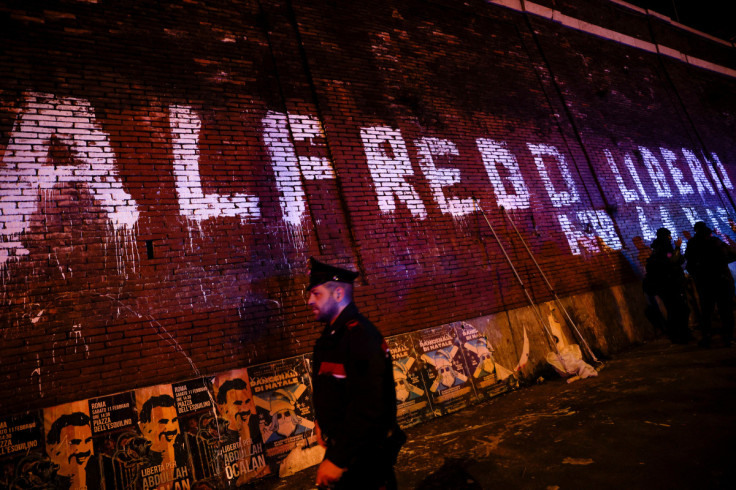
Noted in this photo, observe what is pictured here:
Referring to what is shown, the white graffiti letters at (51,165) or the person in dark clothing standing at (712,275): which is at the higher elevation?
the white graffiti letters at (51,165)

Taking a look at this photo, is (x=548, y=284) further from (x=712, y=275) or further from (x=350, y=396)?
(x=350, y=396)

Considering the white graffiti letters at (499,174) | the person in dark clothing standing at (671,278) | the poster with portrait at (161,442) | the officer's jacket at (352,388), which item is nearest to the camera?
the officer's jacket at (352,388)

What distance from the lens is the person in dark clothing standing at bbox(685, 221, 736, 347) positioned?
5.28 metres

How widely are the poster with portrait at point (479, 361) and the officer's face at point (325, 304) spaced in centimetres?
379

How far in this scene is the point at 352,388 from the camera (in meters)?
1.83

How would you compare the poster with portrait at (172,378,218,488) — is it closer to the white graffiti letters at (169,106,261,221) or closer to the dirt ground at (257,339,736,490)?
the dirt ground at (257,339,736,490)

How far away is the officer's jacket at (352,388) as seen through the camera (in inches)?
67.9

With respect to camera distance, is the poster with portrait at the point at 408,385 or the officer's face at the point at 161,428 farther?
the poster with portrait at the point at 408,385

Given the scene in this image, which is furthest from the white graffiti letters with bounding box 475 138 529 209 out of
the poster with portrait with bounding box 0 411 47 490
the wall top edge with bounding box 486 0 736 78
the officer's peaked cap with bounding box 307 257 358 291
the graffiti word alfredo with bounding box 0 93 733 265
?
the poster with portrait with bounding box 0 411 47 490

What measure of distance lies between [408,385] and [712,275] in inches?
191

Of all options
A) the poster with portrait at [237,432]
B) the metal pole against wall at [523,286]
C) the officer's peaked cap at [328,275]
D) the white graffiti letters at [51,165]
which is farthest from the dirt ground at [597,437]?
the white graffiti letters at [51,165]

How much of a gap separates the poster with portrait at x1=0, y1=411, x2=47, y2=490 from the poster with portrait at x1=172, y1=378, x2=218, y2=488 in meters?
1.09

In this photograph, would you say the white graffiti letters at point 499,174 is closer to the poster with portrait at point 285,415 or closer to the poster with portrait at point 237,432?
the poster with portrait at point 285,415

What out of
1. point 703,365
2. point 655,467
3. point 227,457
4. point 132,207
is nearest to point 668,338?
point 703,365
